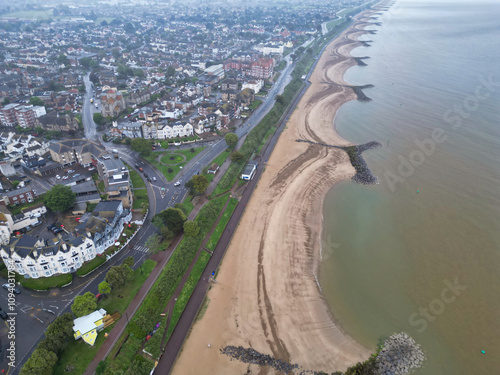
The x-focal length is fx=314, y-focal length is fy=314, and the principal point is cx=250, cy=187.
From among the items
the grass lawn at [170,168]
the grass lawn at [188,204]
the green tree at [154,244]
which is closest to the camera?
the green tree at [154,244]

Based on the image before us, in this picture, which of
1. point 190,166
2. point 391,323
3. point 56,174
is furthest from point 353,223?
point 56,174

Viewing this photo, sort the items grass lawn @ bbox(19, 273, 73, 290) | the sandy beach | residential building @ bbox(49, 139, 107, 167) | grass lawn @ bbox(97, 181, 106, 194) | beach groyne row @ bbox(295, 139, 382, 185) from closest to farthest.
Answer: the sandy beach, grass lawn @ bbox(19, 273, 73, 290), grass lawn @ bbox(97, 181, 106, 194), beach groyne row @ bbox(295, 139, 382, 185), residential building @ bbox(49, 139, 107, 167)

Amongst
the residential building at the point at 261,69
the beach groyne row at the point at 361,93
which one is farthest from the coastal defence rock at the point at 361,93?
the residential building at the point at 261,69

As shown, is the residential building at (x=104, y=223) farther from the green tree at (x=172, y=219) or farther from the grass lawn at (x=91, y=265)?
the green tree at (x=172, y=219)

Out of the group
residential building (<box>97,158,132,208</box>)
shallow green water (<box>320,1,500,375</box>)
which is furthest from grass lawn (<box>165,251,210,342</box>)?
residential building (<box>97,158,132,208</box>)

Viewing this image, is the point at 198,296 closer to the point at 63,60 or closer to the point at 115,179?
the point at 115,179

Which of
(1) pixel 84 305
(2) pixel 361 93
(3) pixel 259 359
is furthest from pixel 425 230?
(2) pixel 361 93

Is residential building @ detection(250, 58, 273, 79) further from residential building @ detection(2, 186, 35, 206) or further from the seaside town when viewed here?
residential building @ detection(2, 186, 35, 206)

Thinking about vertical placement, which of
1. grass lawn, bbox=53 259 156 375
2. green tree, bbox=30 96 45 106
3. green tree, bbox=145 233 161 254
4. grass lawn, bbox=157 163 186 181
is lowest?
green tree, bbox=30 96 45 106
